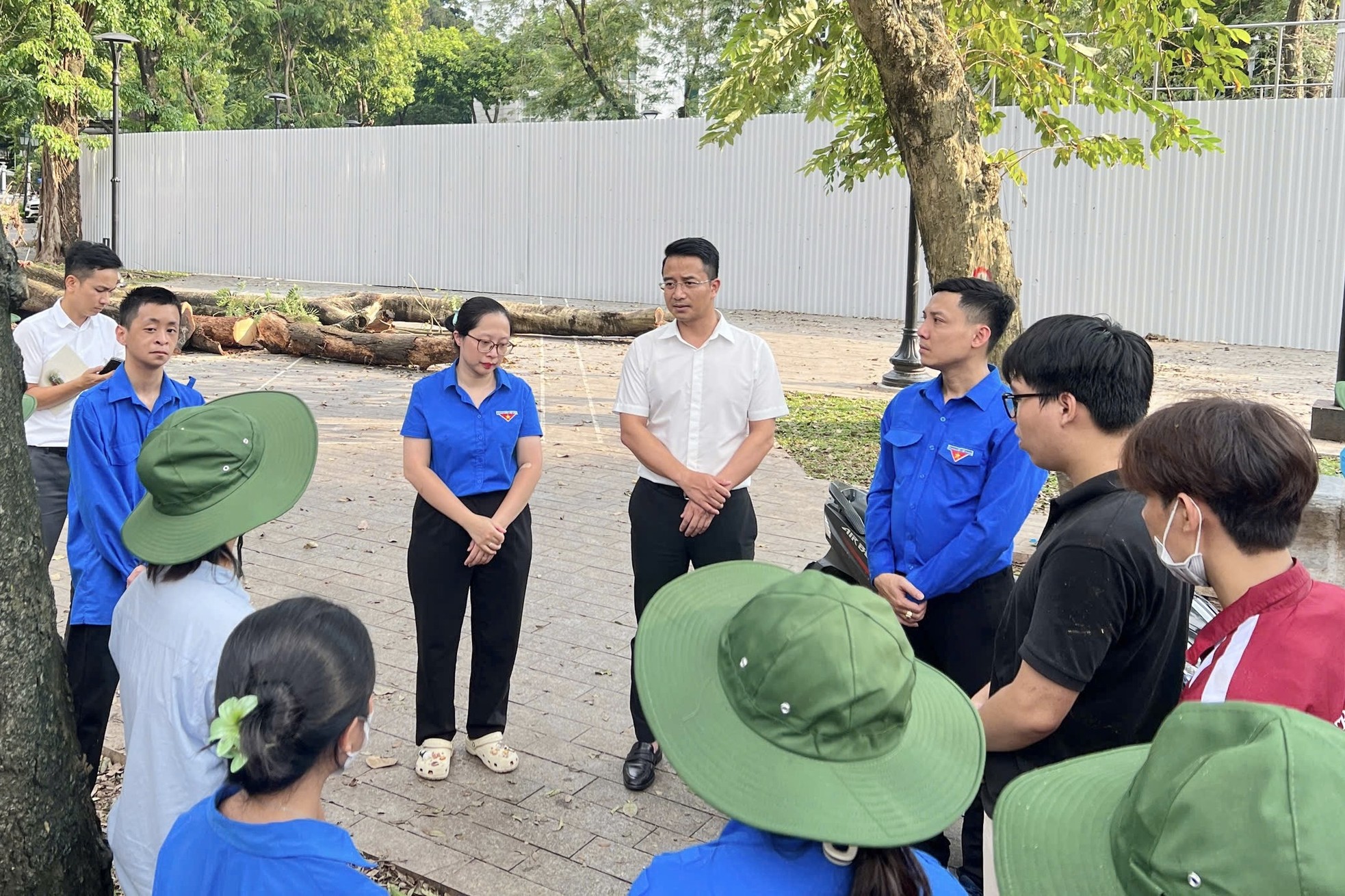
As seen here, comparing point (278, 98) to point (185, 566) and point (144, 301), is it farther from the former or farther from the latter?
point (185, 566)

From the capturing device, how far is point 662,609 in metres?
2.07

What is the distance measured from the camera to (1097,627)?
269 centimetres

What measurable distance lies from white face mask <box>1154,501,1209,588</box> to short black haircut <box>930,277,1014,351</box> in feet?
5.80

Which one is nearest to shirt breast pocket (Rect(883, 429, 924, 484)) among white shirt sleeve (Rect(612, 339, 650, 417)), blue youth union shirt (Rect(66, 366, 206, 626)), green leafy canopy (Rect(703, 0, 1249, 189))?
white shirt sleeve (Rect(612, 339, 650, 417))

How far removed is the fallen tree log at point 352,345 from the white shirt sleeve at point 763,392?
9.69 m

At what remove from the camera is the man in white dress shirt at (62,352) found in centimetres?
529

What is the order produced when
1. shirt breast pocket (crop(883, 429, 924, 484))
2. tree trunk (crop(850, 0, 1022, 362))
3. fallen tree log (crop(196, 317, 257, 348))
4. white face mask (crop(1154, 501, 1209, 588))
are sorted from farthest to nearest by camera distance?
fallen tree log (crop(196, 317, 257, 348)) → tree trunk (crop(850, 0, 1022, 362)) → shirt breast pocket (crop(883, 429, 924, 484)) → white face mask (crop(1154, 501, 1209, 588))

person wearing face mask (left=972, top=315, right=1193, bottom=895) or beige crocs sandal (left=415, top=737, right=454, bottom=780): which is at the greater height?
person wearing face mask (left=972, top=315, right=1193, bottom=895)

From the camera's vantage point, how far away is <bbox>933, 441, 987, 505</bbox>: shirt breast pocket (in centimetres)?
400

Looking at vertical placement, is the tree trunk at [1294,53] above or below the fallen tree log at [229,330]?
above

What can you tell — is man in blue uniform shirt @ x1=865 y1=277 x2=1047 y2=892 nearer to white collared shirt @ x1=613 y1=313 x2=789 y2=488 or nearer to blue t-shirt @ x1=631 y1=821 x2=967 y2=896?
white collared shirt @ x1=613 y1=313 x2=789 y2=488

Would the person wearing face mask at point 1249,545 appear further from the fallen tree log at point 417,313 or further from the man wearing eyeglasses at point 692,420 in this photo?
the fallen tree log at point 417,313

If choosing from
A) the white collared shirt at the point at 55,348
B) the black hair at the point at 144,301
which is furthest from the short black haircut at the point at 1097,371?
the white collared shirt at the point at 55,348

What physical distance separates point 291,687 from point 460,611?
264 centimetres
